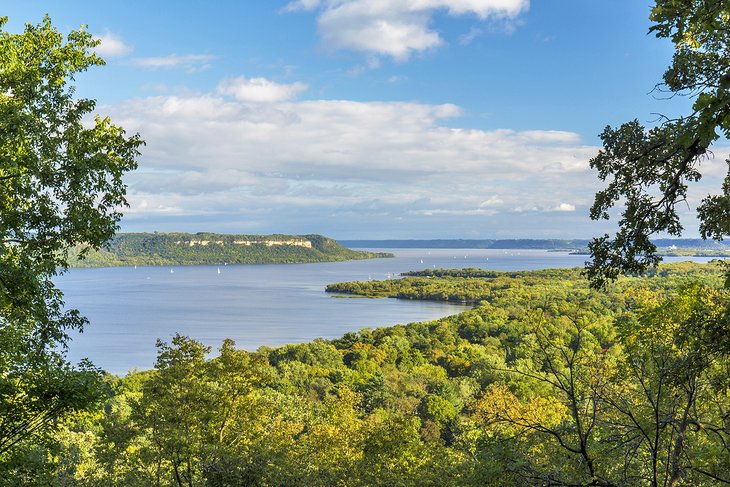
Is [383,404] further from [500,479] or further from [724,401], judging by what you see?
[500,479]

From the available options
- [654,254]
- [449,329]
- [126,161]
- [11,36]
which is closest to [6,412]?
[126,161]

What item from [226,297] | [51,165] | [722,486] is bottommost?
[226,297]

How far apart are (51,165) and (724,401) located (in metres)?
10.0

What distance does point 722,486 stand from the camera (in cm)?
615

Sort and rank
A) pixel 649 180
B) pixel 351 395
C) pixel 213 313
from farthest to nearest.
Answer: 1. pixel 213 313
2. pixel 351 395
3. pixel 649 180

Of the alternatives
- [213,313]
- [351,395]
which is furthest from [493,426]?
[213,313]

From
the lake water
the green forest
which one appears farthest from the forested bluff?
the lake water

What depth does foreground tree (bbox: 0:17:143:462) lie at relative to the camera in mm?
6746

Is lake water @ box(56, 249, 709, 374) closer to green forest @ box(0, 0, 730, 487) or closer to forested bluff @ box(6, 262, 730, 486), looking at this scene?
forested bluff @ box(6, 262, 730, 486)

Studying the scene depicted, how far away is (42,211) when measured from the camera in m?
7.61

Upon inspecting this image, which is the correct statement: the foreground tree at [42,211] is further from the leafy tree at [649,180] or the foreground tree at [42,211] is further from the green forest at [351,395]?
the leafy tree at [649,180]

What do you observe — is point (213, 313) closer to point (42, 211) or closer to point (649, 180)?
point (42, 211)

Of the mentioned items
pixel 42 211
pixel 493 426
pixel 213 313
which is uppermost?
pixel 42 211

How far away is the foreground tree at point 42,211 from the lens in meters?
6.75
